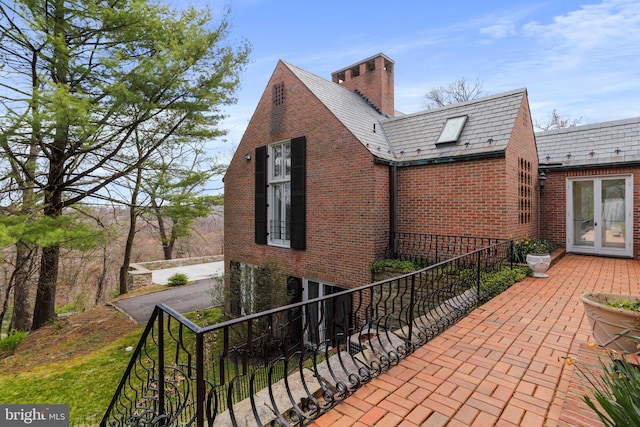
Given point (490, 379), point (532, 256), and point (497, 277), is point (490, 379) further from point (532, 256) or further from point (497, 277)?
point (532, 256)

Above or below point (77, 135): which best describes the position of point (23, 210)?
below

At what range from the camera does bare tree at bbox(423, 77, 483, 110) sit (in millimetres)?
21172

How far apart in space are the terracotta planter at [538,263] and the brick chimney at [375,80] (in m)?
7.48

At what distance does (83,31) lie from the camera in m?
7.95

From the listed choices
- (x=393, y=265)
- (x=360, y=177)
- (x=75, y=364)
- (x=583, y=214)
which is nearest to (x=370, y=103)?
(x=360, y=177)

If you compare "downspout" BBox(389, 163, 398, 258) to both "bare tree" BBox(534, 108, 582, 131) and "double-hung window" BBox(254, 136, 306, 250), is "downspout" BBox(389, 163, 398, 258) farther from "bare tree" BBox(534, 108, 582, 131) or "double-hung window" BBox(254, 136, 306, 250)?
"bare tree" BBox(534, 108, 582, 131)

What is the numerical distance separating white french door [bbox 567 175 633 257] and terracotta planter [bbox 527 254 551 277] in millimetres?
4139

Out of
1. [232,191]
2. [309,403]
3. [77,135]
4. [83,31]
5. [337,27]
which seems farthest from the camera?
[232,191]

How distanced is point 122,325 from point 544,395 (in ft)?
38.9

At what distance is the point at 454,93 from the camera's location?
22047 mm

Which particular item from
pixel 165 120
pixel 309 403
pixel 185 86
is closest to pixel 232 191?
pixel 165 120

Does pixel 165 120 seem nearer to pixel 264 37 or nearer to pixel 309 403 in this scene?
pixel 264 37

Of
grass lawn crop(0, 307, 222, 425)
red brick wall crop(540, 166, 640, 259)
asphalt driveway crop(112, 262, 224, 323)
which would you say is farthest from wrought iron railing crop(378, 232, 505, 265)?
grass lawn crop(0, 307, 222, 425)

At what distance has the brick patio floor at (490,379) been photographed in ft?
7.14
